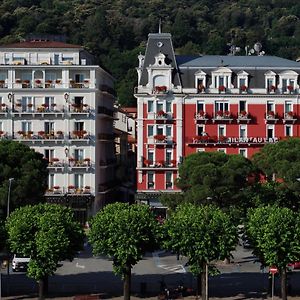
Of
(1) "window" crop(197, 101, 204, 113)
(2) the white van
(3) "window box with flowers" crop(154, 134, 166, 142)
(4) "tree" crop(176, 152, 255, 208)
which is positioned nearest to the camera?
(2) the white van

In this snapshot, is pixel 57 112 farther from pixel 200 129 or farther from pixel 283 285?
pixel 283 285

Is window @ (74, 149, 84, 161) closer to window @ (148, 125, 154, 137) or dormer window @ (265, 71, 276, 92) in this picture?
window @ (148, 125, 154, 137)

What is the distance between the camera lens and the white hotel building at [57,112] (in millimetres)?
98438

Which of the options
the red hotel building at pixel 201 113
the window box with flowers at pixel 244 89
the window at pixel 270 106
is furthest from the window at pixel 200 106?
the window at pixel 270 106

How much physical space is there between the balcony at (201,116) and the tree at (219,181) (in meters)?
20.8

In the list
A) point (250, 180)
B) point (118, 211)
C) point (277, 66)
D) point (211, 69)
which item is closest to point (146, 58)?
point (211, 69)

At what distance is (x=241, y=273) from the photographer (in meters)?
70.0

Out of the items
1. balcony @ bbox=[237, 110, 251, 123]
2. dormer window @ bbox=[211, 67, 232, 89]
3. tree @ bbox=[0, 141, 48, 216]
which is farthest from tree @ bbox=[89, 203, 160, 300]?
dormer window @ bbox=[211, 67, 232, 89]

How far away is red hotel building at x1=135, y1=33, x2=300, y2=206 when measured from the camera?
99.2 meters

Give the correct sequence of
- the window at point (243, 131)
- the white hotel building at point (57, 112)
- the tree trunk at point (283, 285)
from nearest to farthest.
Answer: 1. the tree trunk at point (283, 285)
2. the white hotel building at point (57, 112)
3. the window at point (243, 131)

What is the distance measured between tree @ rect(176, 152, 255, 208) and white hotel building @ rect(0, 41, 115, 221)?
23626mm

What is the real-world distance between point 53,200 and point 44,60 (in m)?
16.2

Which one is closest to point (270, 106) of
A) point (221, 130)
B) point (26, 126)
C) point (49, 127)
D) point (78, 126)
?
point (221, 130)

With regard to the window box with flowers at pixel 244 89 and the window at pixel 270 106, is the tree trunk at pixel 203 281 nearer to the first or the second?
the window box with flowers at pixel 244 89
